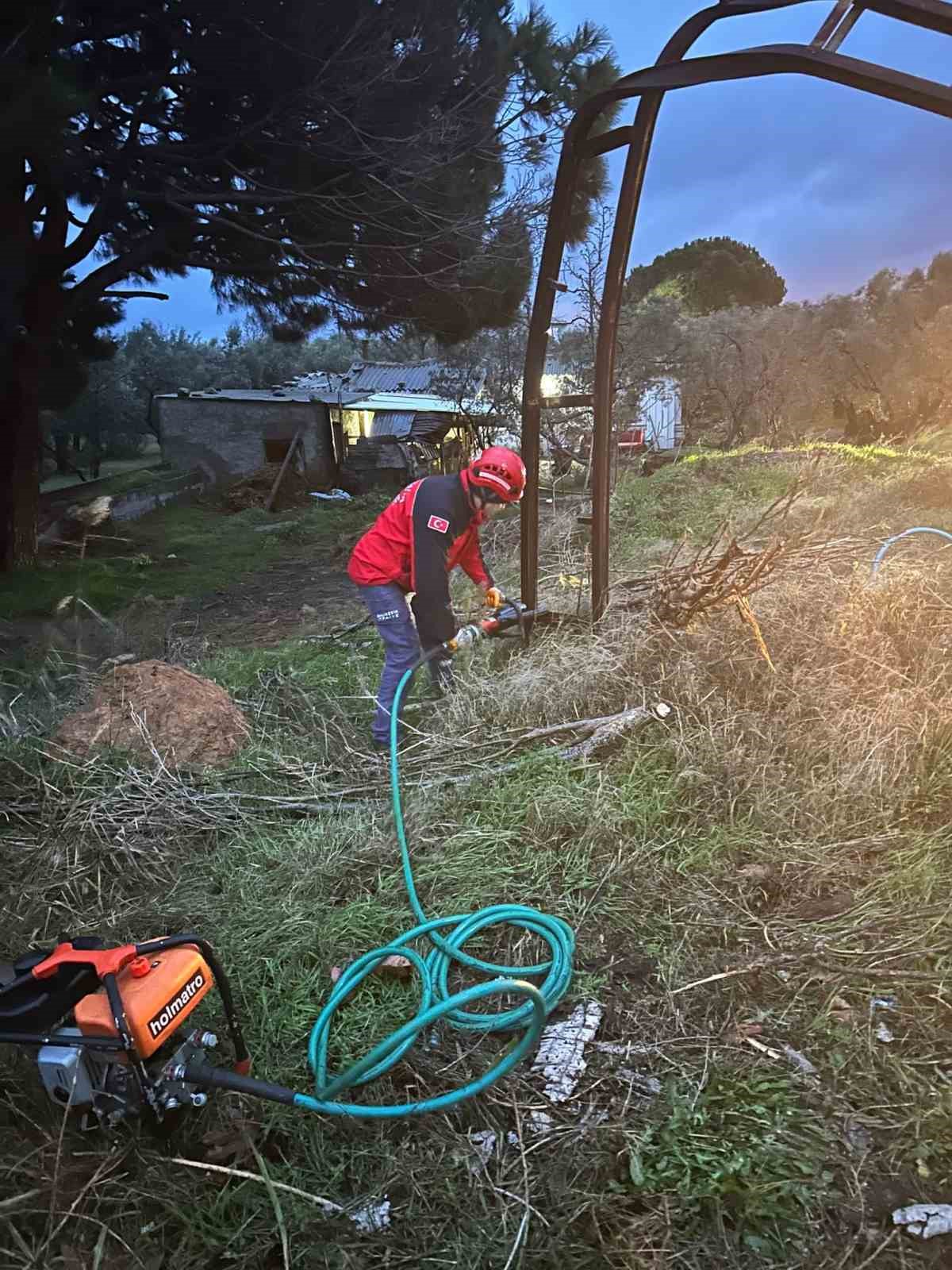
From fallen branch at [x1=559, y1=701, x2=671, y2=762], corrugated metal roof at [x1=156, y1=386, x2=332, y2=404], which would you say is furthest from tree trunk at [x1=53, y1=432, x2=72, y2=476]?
fallen branch at [x1=559, y1=701, x2=671, y2=762]

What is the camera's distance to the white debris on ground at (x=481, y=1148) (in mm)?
1744

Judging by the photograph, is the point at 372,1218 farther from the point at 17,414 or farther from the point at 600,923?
the point at 17,414

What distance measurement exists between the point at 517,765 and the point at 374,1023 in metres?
1.31

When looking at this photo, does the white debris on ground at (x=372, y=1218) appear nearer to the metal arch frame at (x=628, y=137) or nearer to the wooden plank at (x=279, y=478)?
the metal arch frame at (x=628, y=137)

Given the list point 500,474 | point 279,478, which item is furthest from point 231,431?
point 500,474

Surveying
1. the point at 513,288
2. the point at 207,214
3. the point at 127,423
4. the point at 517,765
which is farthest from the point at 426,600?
the point at 127,423

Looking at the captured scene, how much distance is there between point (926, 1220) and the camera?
1547 mm

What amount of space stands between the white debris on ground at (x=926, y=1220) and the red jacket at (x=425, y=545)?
274 centimetres

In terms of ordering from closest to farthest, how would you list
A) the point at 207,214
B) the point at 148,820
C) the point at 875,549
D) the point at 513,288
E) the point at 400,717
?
the point at 148,820, the point at 400,717, the point at 875,549, the point at 207,214, the point at 513,288

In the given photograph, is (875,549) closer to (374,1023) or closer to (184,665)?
(374,1023)

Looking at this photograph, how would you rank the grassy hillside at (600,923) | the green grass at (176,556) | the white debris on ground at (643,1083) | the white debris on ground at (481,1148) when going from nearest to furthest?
the grassy hillside at (600,923) < the white debris on ground at (481,1148) < the white debris on ground at (643,1083) < the green grass at (176,556)

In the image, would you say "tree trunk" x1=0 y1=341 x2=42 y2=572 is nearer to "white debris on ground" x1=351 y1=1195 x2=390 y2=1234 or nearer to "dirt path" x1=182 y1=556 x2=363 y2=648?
"dirt path" x1=182 y1=556 x2=363 y2=648

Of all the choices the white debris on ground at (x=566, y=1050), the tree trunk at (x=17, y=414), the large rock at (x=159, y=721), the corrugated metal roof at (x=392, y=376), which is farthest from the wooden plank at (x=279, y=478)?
the white debris on ground at (x=566, y=1050)

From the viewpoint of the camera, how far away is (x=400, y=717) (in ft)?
12.8
